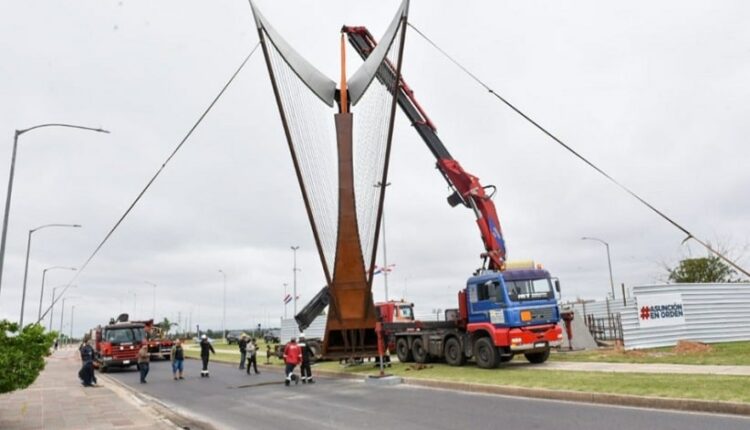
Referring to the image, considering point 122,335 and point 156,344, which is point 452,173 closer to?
point 122,335

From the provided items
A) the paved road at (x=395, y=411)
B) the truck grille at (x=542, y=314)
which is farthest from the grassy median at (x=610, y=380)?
the truck grille at (x=542, y=314)

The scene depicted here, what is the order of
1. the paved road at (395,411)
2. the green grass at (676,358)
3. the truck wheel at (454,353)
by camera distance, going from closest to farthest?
1. the paved road at (395,411)
2. the green grass at (676,358)
3. the truck wheel at (454,353)

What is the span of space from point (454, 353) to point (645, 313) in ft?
29.4

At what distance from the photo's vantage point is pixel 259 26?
18656 millimetres

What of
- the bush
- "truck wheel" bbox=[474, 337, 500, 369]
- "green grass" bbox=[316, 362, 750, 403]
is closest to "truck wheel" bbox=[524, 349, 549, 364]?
"truck wheel" bbox=[474, 337, 500, 369]

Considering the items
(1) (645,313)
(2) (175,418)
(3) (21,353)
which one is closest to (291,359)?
(2) (175,418)

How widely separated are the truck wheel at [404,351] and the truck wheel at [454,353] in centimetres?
225

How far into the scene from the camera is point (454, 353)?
2138 cm

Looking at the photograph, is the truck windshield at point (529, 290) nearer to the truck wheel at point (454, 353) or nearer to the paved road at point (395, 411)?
the truck wheel at point (454, 353)

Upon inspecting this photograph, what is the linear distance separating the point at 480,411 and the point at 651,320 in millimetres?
16056

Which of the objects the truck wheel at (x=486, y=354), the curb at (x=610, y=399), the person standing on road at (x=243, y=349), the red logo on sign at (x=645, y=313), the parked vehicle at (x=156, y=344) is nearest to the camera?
the curb at (x=610, y=399)

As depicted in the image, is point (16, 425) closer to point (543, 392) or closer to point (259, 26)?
point (543, 392)

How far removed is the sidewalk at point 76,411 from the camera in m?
11.2

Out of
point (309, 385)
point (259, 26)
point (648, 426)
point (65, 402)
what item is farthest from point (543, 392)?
point (259, 26)
